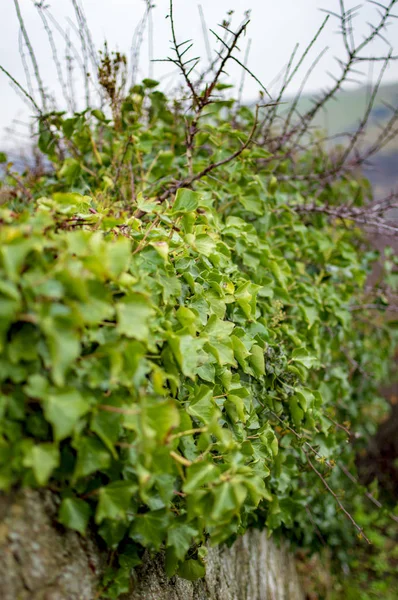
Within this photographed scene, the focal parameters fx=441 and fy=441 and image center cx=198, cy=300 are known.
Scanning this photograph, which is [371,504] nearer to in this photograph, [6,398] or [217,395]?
[217,395]

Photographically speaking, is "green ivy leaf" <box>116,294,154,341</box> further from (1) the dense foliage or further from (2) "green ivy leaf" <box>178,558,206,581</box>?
(2) "green ivy leaf" <box>178,558,206,581</box>

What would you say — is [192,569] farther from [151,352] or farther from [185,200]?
[185,200]

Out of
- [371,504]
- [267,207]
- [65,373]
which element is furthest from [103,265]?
[371,504]

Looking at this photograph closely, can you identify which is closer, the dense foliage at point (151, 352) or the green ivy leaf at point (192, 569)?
the dense foliage at point (151, 352)

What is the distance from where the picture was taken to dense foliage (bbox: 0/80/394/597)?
793 millimetres

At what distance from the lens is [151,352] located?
1.05 metres

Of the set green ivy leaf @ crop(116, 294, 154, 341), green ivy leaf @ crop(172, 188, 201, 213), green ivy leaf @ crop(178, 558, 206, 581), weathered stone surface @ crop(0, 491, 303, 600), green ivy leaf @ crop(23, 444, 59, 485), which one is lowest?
green ivy leaf @ crop(178, 558, 206, 581)

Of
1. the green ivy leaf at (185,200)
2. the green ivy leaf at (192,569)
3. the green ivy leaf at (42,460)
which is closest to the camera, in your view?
the green ivy leaf at (42,460)

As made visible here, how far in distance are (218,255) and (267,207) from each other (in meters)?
0.82

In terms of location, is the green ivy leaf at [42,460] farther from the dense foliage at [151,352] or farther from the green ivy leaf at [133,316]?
the green ivy leaf at [133,316]

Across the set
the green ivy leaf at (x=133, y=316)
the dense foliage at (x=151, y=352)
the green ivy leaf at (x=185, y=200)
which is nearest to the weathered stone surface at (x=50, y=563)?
the dense foliage at (x=151, y=352)

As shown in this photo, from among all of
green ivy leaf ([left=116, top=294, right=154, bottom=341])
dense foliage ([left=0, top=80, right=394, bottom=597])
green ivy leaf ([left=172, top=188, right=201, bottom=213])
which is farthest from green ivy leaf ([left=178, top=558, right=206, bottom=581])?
green ivy leaf ([left=172, top=188, right=201, bottom=213])

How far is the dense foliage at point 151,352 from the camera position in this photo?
0.79 metres

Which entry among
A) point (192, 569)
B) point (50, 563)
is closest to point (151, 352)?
point (50, 563)
